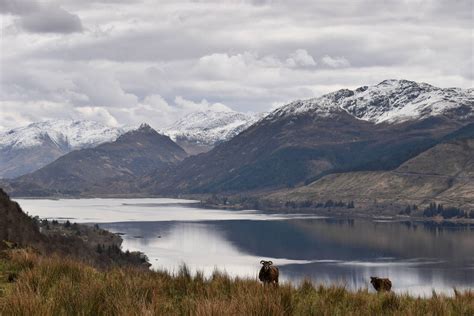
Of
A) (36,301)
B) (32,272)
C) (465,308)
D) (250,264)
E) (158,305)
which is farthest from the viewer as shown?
(250,264)

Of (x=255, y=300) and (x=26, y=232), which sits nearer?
(x=255, y=300)

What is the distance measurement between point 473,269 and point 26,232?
124754 mm

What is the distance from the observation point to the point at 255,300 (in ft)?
42.0

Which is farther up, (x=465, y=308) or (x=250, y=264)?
(x=465, y=308)

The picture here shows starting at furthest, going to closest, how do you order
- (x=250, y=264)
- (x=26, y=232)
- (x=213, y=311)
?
(x=250, y=264)
(x=26, y=232)
(x=213, y=311)

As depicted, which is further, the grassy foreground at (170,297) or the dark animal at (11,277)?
the dark animal at (11,277)

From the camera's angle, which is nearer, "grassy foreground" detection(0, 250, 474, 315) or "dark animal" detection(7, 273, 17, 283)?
"grassy foreground" detection(0, 250, 474, 315)

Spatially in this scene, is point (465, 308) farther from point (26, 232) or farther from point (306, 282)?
point (26, 232)

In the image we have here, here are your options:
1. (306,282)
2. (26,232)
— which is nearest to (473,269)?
(26,232)

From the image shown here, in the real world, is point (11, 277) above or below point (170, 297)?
above

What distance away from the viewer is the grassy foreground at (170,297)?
40.7 feet

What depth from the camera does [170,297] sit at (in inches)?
666

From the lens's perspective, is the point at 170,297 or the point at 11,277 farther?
the point at 11,277

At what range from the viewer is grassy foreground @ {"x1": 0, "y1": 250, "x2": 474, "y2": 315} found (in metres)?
12.4
